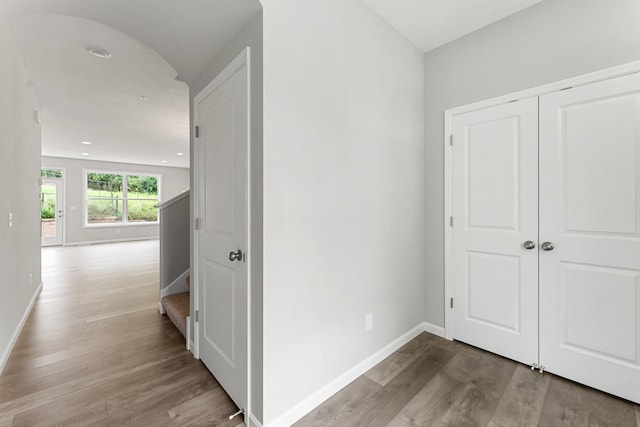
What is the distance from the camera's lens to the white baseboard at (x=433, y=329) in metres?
2.61

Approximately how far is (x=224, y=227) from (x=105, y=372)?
145cm

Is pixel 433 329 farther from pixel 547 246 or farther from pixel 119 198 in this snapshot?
pixel 119 198

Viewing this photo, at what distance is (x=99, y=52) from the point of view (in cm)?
264

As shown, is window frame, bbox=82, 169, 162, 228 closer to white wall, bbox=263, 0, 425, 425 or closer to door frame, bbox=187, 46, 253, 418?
door frame, bbox=187, 46, 253, 418

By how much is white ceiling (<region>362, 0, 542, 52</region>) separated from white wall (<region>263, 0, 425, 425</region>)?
0.11 metres

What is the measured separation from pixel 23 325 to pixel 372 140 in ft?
12.6

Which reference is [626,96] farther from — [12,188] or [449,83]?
[12,188]

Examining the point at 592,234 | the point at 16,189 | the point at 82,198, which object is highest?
the point at 82,198

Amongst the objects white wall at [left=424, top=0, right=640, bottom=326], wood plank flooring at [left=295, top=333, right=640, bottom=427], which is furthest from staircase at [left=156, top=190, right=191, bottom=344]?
white wall at [left=424, top=0, right=640, bottom=326]

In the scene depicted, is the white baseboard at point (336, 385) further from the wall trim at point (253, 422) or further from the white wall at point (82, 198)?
the white wall at point (82, 198)

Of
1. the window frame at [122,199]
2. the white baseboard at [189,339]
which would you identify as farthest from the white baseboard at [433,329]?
the window frame at [122,199]

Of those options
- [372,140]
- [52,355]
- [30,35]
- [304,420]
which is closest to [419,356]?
[304,420]

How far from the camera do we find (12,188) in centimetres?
253

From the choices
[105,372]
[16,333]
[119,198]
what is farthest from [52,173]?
[105,372]
